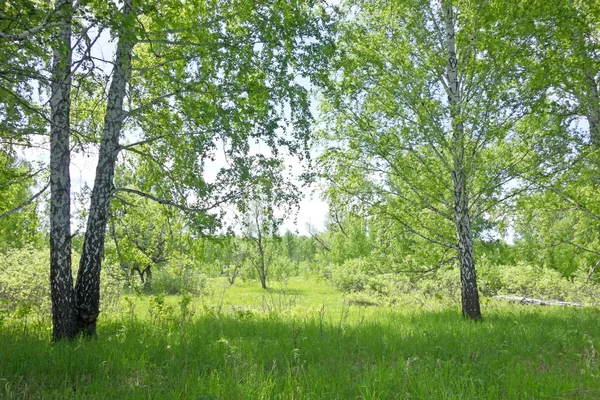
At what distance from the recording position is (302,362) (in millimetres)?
5000

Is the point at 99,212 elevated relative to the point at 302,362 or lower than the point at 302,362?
elevated

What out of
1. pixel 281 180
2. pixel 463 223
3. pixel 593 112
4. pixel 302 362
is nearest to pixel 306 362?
pixel 302 362

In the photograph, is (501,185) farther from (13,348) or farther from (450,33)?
(13,348)

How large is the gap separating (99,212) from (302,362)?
4249 mm

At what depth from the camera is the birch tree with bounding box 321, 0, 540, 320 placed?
8414 millimetres

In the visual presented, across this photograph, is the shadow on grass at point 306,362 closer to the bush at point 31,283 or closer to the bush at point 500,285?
the bush at point 31,283

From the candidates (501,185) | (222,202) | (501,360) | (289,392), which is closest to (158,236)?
(222,202)

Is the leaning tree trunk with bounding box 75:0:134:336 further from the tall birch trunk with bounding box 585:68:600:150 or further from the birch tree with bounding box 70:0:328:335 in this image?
the tall birch trunk with bounding box 585:68:600:150

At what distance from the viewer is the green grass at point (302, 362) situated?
361cm

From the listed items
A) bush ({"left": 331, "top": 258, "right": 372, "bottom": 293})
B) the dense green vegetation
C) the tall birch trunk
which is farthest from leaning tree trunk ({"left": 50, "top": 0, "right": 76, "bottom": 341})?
bush ({"left": 331, "top": 258, "right": 372, "bottom": 293})

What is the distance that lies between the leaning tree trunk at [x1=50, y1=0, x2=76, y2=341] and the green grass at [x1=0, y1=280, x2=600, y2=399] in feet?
1.67

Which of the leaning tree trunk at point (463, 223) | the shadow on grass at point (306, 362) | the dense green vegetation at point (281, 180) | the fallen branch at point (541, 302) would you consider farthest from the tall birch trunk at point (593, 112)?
the fallen branch at point (541, 302)

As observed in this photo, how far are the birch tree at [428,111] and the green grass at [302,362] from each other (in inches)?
120

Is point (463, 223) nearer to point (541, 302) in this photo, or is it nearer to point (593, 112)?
point (593, 112)
